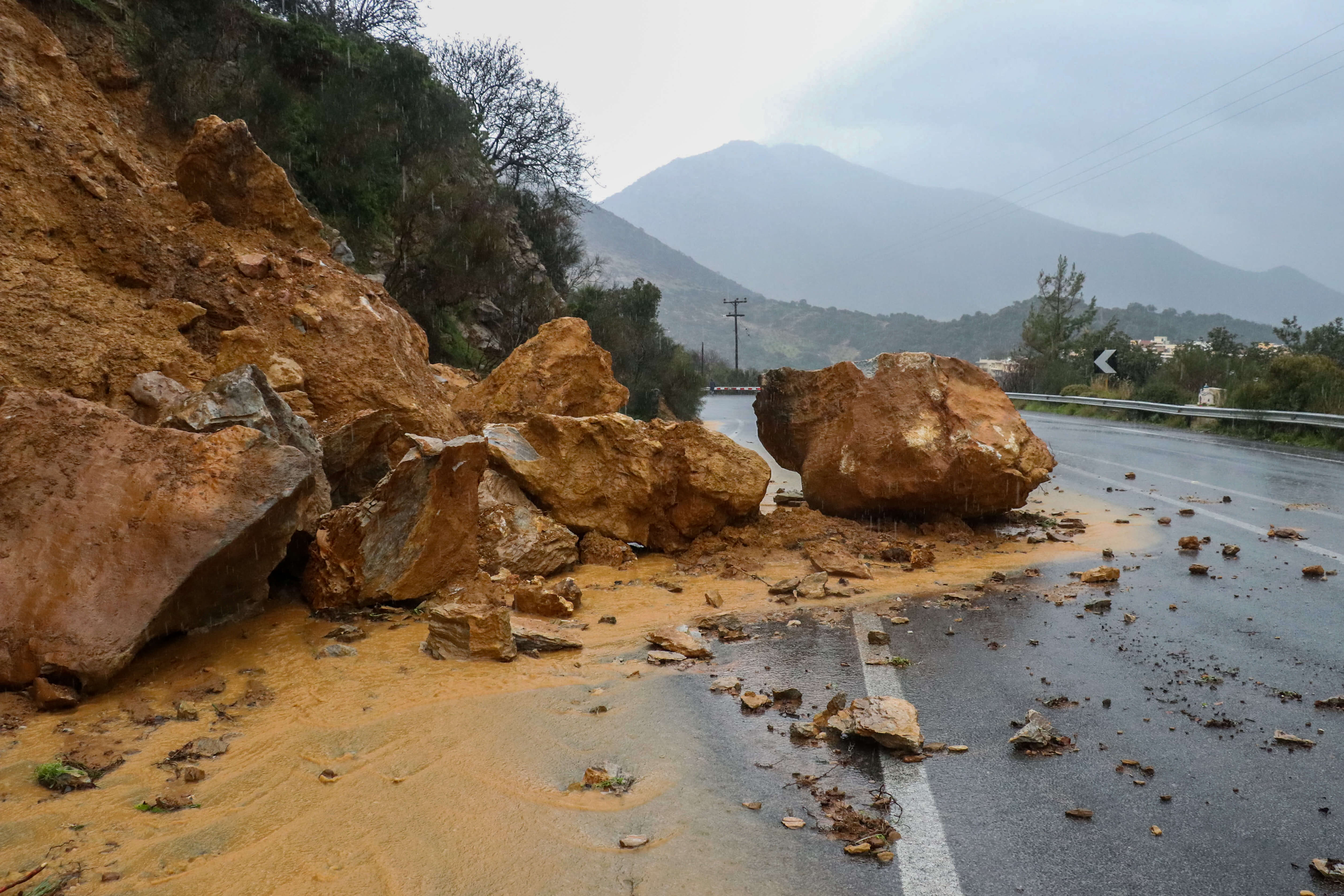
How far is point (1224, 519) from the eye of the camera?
8906mm

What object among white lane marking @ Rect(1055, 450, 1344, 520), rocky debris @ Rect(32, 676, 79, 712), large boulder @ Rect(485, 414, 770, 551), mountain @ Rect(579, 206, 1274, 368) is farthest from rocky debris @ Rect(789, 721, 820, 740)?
mountain @ Rect(579, 206, 1274, 368)

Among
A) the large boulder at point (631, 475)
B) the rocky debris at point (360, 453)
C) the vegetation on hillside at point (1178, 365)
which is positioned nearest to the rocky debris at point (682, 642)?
the large boulder at point (631, 475)

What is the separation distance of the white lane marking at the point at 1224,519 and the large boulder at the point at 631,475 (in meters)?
4.77

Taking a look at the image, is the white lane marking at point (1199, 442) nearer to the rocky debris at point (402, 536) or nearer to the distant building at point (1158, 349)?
the distant building at point (1158, 349)

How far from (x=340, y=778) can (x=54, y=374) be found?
4282mm

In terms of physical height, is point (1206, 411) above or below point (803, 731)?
above

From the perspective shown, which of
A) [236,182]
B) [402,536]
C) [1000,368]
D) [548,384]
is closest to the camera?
[402,536]

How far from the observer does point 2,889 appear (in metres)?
2.71

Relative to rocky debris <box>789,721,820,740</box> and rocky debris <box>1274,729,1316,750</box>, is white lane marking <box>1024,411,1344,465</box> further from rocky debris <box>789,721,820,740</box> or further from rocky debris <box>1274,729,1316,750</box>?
rocky debris <box>789,721,820,740</box>

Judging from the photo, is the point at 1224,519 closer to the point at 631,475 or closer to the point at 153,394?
the point at 631,475

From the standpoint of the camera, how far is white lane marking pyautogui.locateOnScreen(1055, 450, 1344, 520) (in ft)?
29.6

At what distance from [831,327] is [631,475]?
11938cm

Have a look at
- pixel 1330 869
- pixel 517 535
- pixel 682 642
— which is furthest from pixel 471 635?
pixel 1330 869

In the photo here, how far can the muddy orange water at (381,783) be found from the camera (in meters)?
2.86
